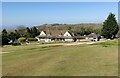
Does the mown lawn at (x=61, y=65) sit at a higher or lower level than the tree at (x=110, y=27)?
lower

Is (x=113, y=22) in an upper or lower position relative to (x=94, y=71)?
upper

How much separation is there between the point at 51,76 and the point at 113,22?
3332 inches

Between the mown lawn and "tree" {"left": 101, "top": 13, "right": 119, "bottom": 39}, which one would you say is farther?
"tree" {"left": 101, "top": 13, "right": 119, "bottom": 39}

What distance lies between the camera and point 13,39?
8725 cm

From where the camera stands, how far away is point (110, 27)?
99.2 meters

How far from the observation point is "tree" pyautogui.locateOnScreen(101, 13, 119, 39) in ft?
325

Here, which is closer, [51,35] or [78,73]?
[78,73]

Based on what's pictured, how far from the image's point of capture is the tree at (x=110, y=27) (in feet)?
325

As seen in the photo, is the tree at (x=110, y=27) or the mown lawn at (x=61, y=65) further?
the tree at (x=110, y=27)

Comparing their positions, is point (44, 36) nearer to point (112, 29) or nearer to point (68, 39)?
point (68, 39)

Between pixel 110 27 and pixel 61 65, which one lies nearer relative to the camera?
pixel 61 65

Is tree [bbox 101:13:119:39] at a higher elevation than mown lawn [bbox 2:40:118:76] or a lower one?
higher

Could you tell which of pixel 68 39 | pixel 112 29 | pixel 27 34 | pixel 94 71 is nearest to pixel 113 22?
pixel 112 29

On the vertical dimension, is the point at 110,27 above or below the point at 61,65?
above
